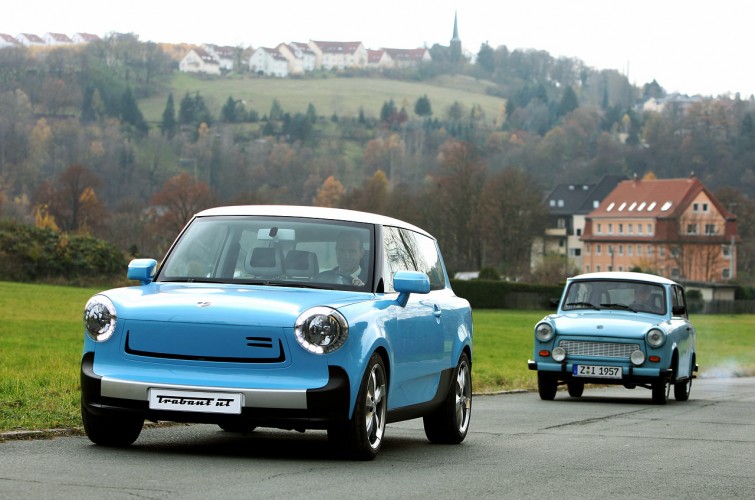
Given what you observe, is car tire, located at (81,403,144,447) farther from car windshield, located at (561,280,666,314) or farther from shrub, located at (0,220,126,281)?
shrub, located at (0,220,126,281)

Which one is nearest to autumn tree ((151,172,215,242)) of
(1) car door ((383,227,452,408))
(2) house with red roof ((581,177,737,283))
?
(2) house with red roof ((581,177,737,283))

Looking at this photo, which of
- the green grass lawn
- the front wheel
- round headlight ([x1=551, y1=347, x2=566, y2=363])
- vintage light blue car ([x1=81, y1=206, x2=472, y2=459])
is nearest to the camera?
vintage light blue car ([x1=81, y1=206, x2=472, y2=459])

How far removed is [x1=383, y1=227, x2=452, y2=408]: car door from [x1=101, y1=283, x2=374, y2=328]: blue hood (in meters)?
0.71

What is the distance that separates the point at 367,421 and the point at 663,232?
6085 inches

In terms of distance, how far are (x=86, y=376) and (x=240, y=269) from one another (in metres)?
1.51

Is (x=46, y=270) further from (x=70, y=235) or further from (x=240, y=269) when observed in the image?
(x=240, y=269)

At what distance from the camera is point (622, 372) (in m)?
21.4

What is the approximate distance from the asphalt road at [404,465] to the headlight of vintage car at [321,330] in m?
0.82

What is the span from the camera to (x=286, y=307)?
1007cm

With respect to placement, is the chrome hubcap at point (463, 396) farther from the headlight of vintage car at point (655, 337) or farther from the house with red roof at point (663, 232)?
the house with red roof at point (663, 232)

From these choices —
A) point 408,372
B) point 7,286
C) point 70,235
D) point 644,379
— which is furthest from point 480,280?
point 408,372

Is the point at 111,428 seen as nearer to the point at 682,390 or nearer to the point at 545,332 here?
the point at 545,332

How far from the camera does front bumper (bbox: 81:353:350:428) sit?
980 cm

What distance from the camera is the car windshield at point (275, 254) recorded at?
434 inches
